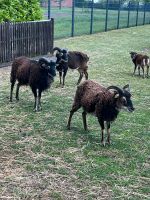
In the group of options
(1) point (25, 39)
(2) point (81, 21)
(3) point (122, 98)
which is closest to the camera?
(3) point (122, 98)

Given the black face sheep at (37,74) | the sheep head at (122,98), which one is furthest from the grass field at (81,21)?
the sheep head at (122,98)

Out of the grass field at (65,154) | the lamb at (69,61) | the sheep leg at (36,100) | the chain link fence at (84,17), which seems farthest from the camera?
the chain link fence at (84,17)

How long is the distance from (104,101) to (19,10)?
31.8 ft

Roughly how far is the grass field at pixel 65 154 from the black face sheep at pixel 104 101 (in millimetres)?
532

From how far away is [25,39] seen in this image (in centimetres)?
1529

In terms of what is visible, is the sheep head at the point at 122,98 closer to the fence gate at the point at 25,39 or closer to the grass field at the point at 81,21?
the fence gate at the point at 25,39

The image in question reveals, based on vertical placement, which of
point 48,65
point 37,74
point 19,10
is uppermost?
point 19,10

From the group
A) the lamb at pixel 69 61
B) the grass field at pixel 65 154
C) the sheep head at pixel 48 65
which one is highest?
the sheep head at pixel 48 65

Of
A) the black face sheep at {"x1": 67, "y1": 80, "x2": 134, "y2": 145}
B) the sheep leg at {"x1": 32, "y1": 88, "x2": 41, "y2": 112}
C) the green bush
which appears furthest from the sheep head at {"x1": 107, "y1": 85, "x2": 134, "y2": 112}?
the green bush

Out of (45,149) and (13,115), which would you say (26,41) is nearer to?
(13,115)

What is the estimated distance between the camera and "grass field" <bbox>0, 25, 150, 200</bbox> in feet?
18.3

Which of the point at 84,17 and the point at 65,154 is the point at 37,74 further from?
the point at 84,17

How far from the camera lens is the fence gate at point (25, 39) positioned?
46.6 ft

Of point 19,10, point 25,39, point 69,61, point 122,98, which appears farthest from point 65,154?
point 19,10
